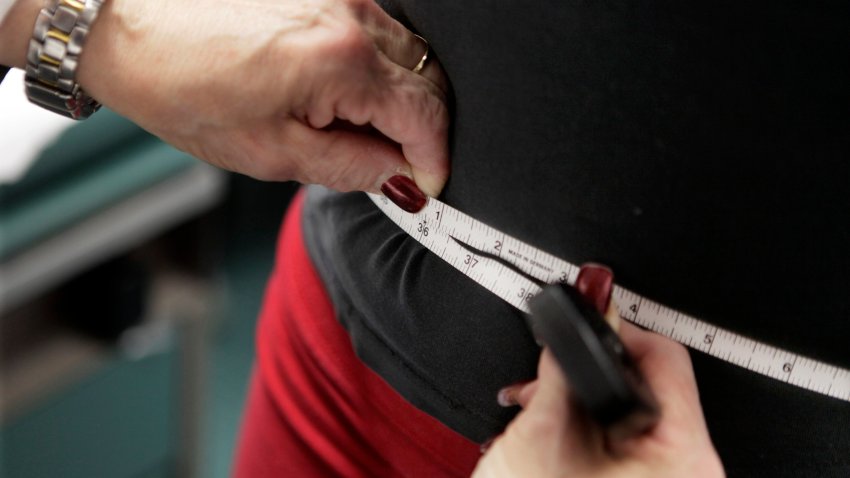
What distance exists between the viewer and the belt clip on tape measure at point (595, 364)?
0.51 m

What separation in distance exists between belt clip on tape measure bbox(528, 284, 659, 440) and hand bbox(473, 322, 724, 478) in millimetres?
18

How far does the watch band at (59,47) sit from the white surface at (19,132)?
0.63 metres

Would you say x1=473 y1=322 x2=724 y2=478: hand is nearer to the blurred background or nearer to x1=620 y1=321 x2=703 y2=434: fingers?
x1=620 y1=321 x2=703 y2=434: fingers

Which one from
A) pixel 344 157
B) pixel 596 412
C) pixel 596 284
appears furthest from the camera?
pixel 344 157

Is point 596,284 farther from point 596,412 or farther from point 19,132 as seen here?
point 19,132

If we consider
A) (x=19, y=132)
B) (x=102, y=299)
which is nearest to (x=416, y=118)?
(x=19, y=132)

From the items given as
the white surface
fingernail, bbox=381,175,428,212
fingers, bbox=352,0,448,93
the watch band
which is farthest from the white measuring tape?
the white surface

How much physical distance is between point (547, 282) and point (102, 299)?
1.18m

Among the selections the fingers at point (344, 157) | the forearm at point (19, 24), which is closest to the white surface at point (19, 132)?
the forearm at point (19, 24)

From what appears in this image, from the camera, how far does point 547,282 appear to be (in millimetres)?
679

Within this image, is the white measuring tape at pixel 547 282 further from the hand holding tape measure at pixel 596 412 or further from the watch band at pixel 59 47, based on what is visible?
the watch band at pixel 59 47

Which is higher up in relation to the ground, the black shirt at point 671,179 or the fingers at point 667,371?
the black shirt at point 671,179

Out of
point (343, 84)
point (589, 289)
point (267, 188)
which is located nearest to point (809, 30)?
point (589, 289)

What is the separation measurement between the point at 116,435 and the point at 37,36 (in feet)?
3.41
